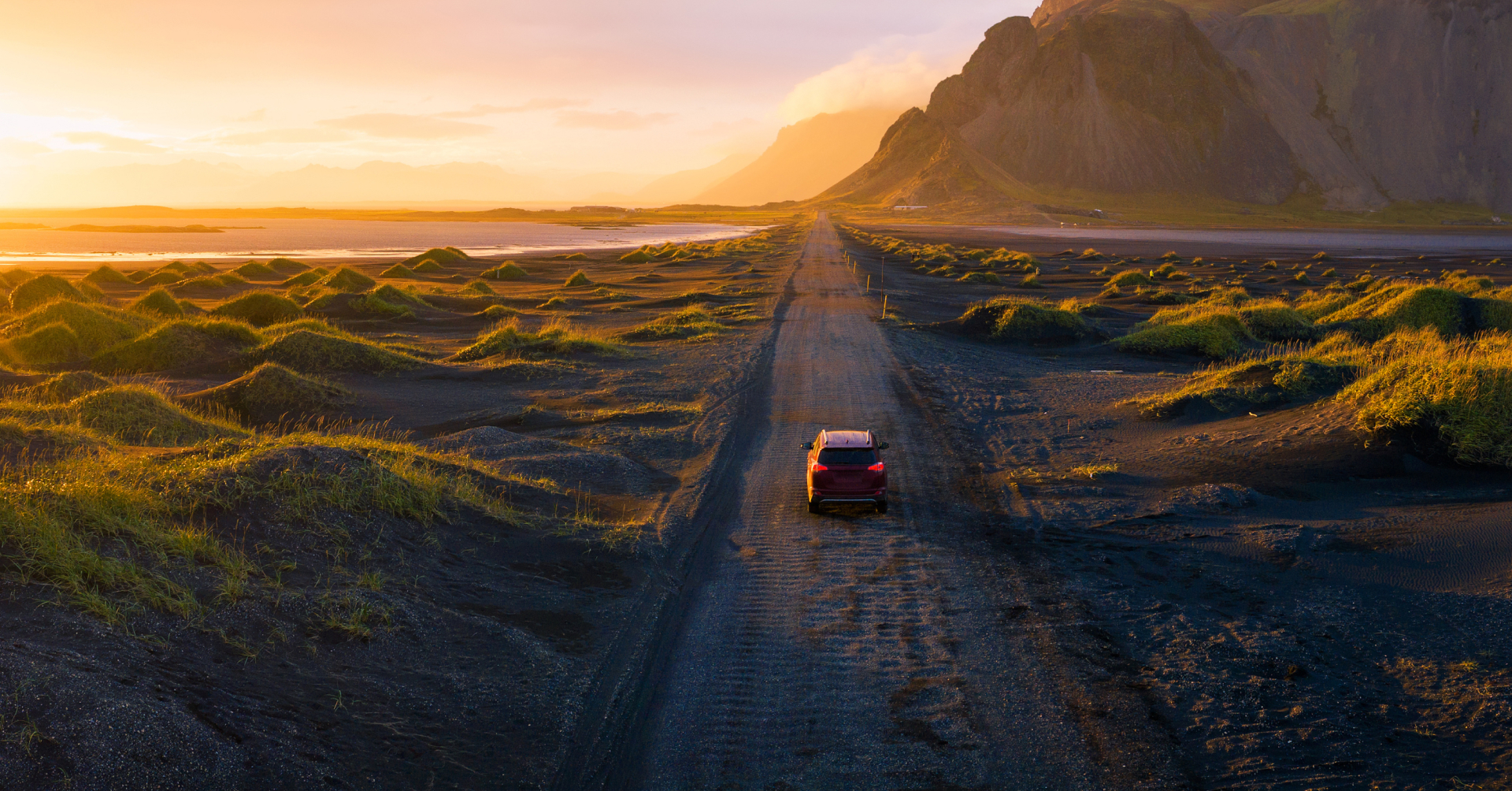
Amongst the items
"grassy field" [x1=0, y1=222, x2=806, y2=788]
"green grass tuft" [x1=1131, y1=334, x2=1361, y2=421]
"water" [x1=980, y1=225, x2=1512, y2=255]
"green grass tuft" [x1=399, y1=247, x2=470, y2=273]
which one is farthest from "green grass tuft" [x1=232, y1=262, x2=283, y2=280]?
"water" [x1=980, y1=225, x2=1512, y2=255]

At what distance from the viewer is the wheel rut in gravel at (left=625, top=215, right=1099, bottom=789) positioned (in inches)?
272

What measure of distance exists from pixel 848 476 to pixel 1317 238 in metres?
154

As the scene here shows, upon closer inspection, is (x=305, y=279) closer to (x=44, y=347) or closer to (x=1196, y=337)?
(x=44, y=347)

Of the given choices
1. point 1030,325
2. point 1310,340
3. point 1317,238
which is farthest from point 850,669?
point 1317,238

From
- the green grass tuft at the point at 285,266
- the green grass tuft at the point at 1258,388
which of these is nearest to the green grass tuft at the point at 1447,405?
the green grass tuft at the point at 1258,388

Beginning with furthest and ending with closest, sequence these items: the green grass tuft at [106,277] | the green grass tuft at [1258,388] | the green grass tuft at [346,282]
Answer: the green grass tuft at [106,277] < the green grass tuft at [346,282] < the green grass tuft at [1258,388]

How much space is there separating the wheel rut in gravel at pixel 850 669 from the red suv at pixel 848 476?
14.8 inches

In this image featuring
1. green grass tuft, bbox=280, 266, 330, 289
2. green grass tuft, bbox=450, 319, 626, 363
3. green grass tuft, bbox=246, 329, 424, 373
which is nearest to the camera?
green grass tuft, bbox=246, 329, 424, 373

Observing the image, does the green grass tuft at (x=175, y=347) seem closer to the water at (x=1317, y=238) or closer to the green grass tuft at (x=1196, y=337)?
the green grass tuft at (x=1196, y=337)

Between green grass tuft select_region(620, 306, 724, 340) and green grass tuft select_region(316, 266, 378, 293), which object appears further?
green grass tuft select_region(316, 266, 378, 293)

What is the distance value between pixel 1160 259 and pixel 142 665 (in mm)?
93021

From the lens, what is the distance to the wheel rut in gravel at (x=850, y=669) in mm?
6906

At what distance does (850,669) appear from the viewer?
8.35m

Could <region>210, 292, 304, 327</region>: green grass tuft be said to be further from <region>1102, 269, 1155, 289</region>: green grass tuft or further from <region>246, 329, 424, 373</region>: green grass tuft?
<region>1102, 269, 1155, 289</region>: green grass tuft
